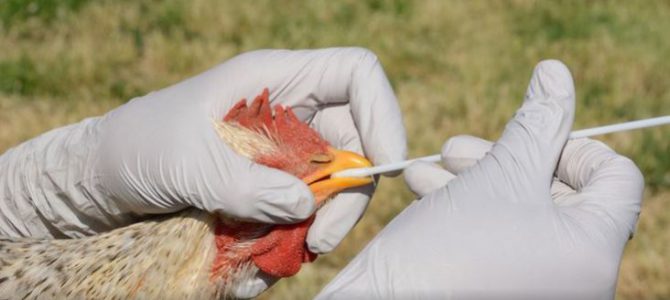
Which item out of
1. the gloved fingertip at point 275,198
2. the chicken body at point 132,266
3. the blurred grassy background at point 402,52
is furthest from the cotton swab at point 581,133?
the blurred grassy background at point 402,52

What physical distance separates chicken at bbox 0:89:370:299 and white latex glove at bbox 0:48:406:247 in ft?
0.22

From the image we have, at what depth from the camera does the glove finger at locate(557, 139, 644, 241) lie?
283 centimetres

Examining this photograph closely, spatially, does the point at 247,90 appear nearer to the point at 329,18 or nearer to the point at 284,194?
the point at 284,194

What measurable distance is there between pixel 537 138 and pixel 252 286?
3.19ft

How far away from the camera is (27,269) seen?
3.11 metres

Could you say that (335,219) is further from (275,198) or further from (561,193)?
(561,193)

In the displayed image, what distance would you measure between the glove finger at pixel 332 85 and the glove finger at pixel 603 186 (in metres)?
0.53

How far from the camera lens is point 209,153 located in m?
3.03

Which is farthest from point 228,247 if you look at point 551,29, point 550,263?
point 551,29

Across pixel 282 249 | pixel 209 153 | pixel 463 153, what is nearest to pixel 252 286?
pixel 282 249

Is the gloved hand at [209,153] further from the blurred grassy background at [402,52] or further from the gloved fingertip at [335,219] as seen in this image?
the blurred grassy background at [402,52]

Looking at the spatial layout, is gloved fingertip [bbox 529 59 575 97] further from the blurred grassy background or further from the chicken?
the blurred grassy background

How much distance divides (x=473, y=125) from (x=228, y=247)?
133 inches

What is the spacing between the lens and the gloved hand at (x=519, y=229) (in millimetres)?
2695
